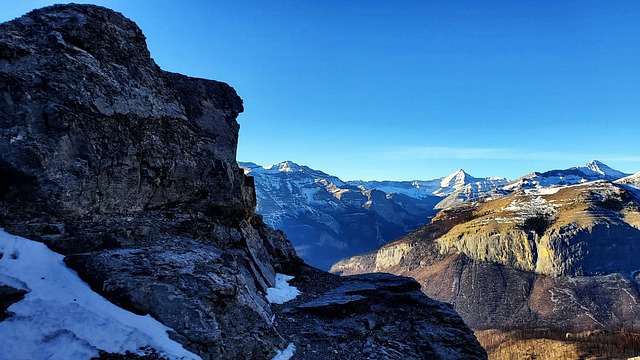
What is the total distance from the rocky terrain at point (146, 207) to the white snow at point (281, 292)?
102cm

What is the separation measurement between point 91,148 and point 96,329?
1215 centimetres

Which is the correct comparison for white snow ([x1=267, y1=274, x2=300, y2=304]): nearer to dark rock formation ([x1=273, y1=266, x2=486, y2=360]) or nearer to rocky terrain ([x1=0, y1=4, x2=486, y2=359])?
dark rock formation ([x1=273, y1=266, x2=486, y2=360])

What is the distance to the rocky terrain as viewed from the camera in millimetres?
16516

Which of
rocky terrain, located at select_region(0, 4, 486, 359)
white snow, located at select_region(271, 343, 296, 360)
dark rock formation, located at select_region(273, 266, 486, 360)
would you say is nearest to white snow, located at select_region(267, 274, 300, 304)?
dark rock formation, located at select_region(273, 266, 486, 360)

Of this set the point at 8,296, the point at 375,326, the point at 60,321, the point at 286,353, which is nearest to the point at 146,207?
the point at 8,296

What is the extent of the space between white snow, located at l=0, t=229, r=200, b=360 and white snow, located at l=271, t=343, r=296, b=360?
17.0 feet

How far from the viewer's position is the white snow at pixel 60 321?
11.8 m

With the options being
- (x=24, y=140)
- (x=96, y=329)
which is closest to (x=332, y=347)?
(x=96, y=329)

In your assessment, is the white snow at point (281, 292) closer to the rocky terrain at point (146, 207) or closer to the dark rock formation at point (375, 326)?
the dark rock formation at point (375, 326)

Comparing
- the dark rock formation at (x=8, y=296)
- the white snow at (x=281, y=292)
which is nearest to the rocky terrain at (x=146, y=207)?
the dark rock formation at (x=8, y=296)

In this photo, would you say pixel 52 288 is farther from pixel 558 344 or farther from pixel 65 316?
pixel 558 344

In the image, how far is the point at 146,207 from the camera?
24.7 meters

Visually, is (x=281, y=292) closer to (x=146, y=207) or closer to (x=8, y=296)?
(x=146, y=207)

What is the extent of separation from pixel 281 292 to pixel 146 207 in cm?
1255
